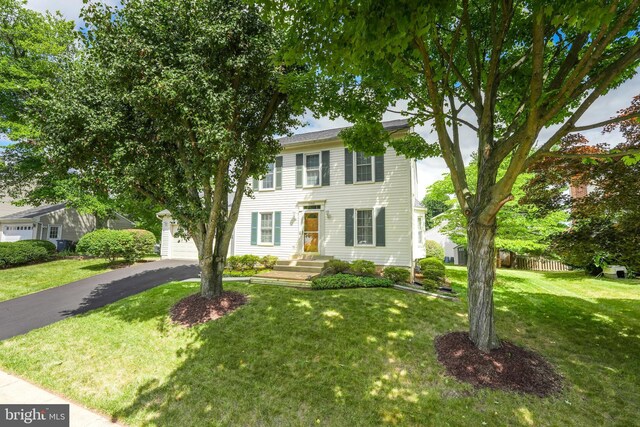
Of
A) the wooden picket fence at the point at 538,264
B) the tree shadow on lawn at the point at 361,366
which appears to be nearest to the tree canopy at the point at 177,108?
the tree shadow on lawn at the point at 361,366

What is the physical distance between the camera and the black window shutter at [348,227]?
11664mm

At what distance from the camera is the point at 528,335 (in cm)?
554

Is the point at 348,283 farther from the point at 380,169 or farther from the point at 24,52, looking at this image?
the point at 24,52

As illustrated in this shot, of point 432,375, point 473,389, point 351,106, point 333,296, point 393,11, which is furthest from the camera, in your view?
point 333,296

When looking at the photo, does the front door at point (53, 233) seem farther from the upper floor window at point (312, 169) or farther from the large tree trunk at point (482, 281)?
the large tree trunk at point (482, 281)

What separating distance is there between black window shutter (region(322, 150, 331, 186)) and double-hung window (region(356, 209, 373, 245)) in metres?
2.04

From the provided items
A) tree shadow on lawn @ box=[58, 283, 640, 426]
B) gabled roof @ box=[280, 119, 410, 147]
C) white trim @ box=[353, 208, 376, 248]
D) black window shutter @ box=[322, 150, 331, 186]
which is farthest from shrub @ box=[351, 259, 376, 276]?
gabled roof @ box=[280, 119, 410, 147]

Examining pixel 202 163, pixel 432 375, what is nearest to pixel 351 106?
pixel 202 163

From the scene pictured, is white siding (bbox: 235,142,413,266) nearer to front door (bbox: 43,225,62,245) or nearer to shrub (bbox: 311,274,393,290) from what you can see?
shrub (bbox: 311,274,393,290)

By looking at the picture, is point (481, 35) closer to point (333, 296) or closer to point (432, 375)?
point (432, 375)

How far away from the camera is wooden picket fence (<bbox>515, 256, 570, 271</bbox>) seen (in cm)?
1616

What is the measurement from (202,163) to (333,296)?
497 centimetres

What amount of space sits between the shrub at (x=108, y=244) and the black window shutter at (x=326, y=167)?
408 inches

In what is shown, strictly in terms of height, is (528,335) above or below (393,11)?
below
